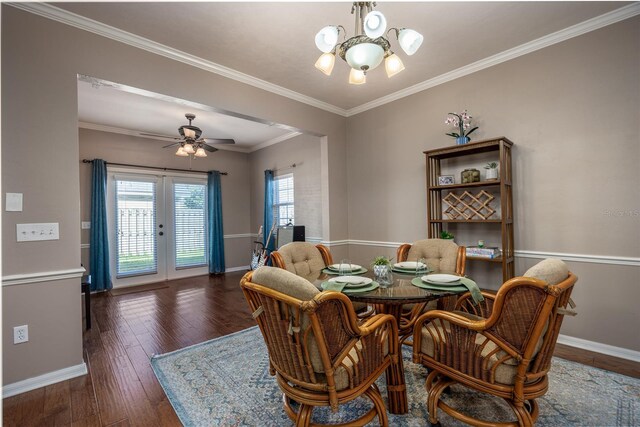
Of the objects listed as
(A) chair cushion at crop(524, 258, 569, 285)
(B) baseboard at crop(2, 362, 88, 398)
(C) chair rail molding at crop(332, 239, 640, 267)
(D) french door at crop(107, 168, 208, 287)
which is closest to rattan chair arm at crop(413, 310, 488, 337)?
(A) chair cushion at crop(524, 258, 569, 285)

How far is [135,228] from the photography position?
5.37m

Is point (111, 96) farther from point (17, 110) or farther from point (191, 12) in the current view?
point (191, 12)

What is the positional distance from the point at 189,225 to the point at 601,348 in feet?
20.9

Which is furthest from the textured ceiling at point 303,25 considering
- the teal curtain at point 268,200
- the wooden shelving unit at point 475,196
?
the teal curtain at point 268,200

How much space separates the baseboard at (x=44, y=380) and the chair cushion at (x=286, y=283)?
6.70ft

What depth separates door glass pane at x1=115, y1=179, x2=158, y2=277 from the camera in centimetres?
521

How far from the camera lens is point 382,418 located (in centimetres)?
155

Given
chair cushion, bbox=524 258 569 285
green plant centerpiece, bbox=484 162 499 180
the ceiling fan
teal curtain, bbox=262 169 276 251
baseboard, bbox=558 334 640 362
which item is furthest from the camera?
teal curtain, bbox=262 169 276 251

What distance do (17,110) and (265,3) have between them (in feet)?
6.47

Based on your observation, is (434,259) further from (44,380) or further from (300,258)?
(44,380)

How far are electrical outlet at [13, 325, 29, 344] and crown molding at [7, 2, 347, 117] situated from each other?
2.34 m

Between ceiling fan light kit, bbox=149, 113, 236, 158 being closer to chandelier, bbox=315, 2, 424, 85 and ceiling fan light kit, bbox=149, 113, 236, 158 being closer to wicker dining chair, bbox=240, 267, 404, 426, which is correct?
chandelier, bbox=315, 2, 424, 85

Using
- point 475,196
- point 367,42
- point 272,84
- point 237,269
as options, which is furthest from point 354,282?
point 237,269

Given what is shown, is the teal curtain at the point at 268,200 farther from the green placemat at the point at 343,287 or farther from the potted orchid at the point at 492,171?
the green placemat at the point at 343,287
